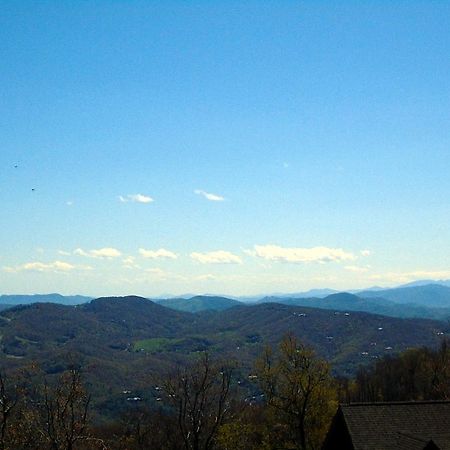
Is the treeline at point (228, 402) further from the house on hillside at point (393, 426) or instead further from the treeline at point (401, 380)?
the treeline at point (401, 380)

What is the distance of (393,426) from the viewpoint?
131 feet

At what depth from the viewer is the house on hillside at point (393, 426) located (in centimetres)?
3831

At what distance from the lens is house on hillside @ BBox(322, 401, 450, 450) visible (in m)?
38.3

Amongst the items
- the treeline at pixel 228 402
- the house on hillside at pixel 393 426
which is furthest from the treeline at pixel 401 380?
the house on hillside at pixel 393 426

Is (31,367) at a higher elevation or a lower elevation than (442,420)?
higher

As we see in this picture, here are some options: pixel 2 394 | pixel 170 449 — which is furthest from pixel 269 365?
pixel 170 449

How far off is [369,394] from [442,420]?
117030 millimetres

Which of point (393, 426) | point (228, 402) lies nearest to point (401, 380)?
point (228, 402)

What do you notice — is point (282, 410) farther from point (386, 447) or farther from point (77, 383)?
point (77, 383)

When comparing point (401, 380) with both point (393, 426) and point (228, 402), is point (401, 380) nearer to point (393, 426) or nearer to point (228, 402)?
point (228, 402)

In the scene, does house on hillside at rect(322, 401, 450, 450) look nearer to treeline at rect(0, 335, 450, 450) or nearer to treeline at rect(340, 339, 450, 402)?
treeline at rect(0, 335, 450, 450)

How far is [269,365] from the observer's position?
68.8 m

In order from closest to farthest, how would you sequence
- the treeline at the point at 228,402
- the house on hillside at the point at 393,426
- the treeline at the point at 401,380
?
the house on hillside at the point at 393,426 < the treeline at the point at 228,402 < the treeline at the point at 401,380

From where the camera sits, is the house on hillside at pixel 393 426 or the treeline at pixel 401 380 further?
the treeline at pixel 401 380
